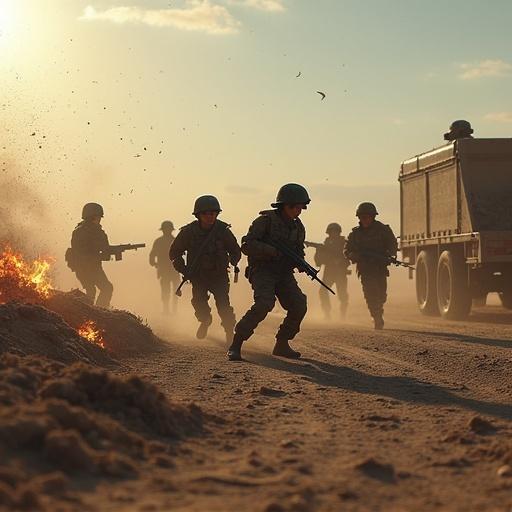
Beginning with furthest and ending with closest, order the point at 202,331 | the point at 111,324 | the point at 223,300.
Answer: the point at 202,331
the point at 223,300
the point at 111,324

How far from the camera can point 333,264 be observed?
22.2m

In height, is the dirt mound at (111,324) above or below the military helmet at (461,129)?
below

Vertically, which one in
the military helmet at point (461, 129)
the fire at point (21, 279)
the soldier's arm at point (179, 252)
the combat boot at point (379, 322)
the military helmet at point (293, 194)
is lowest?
the combat boot at point (379, 322)

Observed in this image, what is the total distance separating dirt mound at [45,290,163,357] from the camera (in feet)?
39.5

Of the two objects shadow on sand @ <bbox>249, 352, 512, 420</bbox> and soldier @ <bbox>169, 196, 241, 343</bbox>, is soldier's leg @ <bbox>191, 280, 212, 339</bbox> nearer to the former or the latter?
soldier @ <bbox>169, 196, 241, 343</bbox>

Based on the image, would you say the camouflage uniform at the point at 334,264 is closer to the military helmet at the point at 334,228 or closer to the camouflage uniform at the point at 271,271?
the military helmet at the point at 334,228

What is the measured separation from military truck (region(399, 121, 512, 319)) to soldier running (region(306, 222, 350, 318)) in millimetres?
2607

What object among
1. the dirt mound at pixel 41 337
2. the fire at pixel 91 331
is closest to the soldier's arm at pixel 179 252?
the fire at pixel 91 331

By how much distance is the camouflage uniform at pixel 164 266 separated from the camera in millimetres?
25797

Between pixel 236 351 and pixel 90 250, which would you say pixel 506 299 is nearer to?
pixel 90 250

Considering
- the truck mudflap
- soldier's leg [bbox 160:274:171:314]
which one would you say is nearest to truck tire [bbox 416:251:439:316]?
the truck mudflap

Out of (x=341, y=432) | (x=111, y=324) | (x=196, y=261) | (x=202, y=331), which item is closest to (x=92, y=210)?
(x=202, y=331)

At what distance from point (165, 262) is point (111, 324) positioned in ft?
43.1

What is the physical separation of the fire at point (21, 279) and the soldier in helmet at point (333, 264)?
10.2 metres
